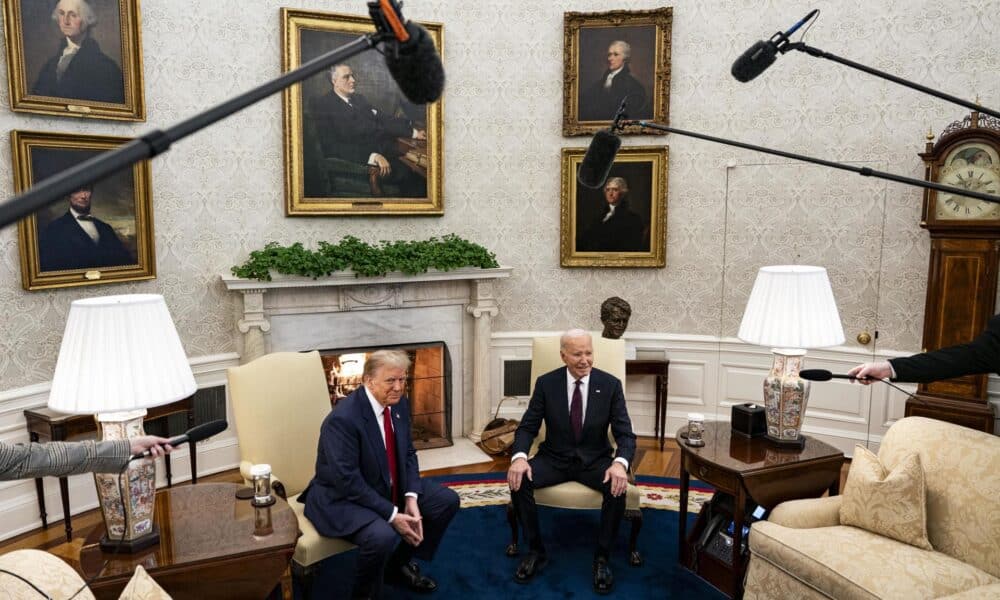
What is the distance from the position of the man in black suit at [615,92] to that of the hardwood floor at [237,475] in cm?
291

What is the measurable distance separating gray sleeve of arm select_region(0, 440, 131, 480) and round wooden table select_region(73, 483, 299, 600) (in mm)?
599

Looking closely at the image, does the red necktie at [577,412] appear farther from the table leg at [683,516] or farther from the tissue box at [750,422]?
the tissue box at [750,422]

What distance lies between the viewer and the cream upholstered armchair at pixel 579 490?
13.4 feet

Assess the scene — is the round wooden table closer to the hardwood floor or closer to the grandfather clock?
the hardwood floor

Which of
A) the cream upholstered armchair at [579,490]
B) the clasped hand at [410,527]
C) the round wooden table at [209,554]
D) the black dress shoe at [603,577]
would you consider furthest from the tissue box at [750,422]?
the round wooden table at [209,554]

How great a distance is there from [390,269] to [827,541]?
379 cm

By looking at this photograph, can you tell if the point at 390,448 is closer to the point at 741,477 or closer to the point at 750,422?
the point at 741,477

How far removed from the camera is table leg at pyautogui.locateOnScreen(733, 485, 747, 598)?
3672 mm

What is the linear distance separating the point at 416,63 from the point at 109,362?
6.43 ft

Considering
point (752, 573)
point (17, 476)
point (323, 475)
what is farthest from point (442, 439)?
point (17, 476)

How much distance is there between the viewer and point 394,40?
4.34 ft

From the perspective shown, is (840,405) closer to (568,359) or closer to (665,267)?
(665,267)

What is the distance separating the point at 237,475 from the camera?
579 centimetres

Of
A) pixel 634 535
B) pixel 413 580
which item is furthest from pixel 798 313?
pixel 413 580
